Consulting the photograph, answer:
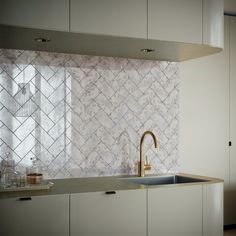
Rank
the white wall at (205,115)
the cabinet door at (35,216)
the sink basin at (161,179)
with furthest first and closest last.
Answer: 1. the white wall at (205,115)
2. the sink basin at (161,179)
3. the cabinet door at (35,216)

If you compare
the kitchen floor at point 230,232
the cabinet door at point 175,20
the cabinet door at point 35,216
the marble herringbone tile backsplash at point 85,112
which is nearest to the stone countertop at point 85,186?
the cabinet door at point 35,216

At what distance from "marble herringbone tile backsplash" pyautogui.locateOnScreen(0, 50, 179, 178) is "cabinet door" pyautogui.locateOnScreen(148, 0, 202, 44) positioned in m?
0.66

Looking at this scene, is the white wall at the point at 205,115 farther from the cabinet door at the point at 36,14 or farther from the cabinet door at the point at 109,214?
the cabinet door at the point at 36,14

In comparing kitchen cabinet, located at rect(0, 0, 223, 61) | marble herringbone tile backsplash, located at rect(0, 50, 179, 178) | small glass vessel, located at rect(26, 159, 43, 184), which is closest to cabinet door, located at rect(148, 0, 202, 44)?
kitchen cabinet, located at rect(0, 0, 223, 61)

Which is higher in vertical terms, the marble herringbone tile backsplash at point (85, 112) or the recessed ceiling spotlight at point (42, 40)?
the recessed ceiling spotlight at point (42, 40)

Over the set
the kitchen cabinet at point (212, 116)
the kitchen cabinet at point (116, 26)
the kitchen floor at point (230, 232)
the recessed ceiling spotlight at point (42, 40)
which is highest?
the kitchen cabinet at point (116, 26)

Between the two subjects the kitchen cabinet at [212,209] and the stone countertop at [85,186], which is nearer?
the stone countertop at [85,186]

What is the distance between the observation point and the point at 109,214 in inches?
116

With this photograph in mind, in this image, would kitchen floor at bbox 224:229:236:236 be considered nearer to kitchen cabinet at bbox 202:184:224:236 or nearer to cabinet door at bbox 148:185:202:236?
kitchen cabinet at bbox 202:184:224:236

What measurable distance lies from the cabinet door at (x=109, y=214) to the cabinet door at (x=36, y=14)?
3.77ft

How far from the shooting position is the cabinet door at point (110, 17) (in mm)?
2881

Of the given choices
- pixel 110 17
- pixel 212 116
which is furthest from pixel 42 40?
pixel 212 116

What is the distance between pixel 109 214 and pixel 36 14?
1.44 meters

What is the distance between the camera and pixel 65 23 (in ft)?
9.27
